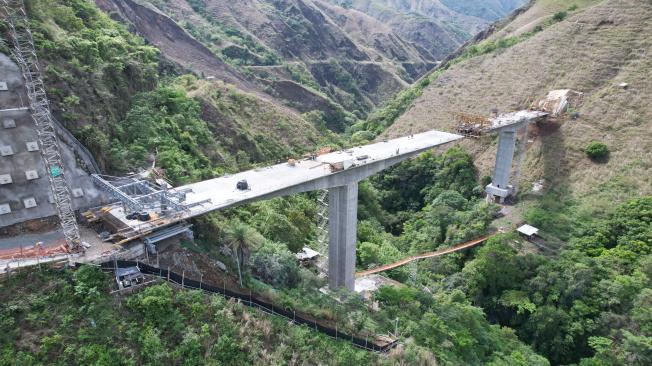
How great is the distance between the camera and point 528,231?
1724 inches

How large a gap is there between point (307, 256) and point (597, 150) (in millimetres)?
36093

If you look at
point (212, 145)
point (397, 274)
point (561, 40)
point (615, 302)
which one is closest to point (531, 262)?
point (615, 302)

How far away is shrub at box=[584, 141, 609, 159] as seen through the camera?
4900cm

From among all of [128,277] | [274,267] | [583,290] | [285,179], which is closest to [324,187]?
[285,179]

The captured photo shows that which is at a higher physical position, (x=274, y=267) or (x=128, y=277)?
(x=128, y=277)

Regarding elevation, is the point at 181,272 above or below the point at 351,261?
above

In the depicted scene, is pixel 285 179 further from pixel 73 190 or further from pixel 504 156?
pixel 504 156

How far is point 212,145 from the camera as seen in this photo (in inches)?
1873

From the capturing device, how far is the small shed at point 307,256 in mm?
37531

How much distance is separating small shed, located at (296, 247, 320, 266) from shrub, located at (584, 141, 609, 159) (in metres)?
34.7

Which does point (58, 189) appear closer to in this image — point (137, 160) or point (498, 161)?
point (137, 160)

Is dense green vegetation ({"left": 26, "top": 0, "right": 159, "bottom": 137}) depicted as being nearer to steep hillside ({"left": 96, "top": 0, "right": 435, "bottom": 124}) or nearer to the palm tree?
the palm tree

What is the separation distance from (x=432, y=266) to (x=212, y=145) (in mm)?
26899

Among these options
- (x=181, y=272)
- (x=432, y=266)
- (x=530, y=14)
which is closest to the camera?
(x=181, y=272)
